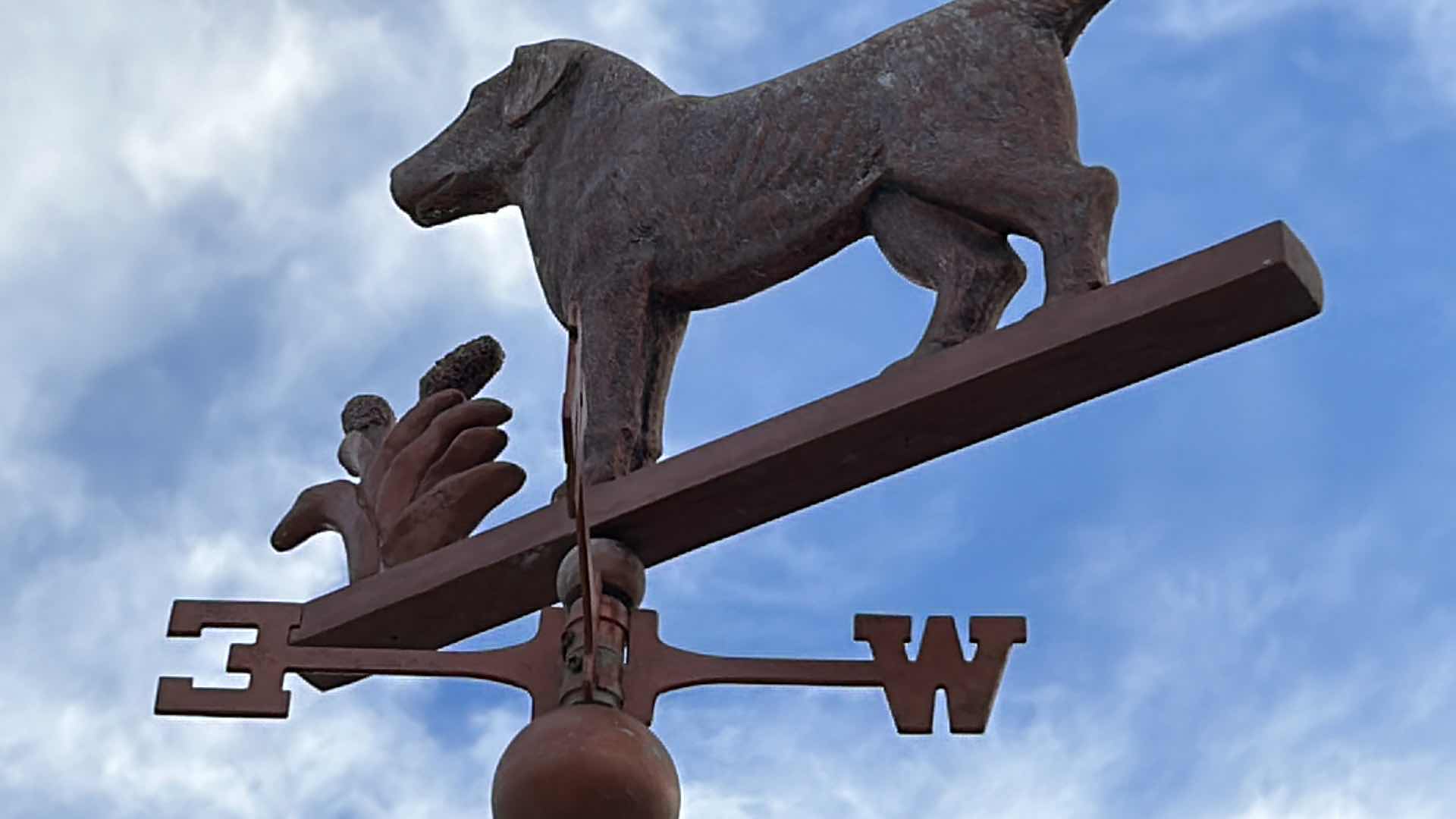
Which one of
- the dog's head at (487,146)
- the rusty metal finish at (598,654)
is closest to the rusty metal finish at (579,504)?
the rusty metal finish at (598,654)

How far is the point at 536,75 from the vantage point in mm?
3434

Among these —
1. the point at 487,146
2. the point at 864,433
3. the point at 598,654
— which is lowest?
the point at 598,654

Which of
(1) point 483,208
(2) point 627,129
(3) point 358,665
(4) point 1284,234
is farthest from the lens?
(1) point 483,208

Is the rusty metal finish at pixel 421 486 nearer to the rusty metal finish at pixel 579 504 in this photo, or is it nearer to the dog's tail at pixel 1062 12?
the rusty metal finish at pixel 579 504

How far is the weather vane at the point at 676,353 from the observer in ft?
8.77

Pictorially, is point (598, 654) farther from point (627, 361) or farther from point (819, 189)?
point (819, 189)

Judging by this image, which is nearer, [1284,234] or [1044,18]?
[1284,234]

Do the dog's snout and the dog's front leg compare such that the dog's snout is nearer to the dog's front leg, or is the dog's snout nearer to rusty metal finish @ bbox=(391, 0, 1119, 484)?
rusty metal finish @ bbox=(391, 0, 1119, 484)

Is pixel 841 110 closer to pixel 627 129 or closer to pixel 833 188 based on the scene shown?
pixel 833 188

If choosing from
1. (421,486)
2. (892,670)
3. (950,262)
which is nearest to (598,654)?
(892,670)

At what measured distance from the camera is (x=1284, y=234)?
2627mm

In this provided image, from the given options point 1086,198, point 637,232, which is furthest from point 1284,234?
point 637,232

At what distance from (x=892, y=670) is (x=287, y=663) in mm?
745

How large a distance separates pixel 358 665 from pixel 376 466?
1.54 ft
